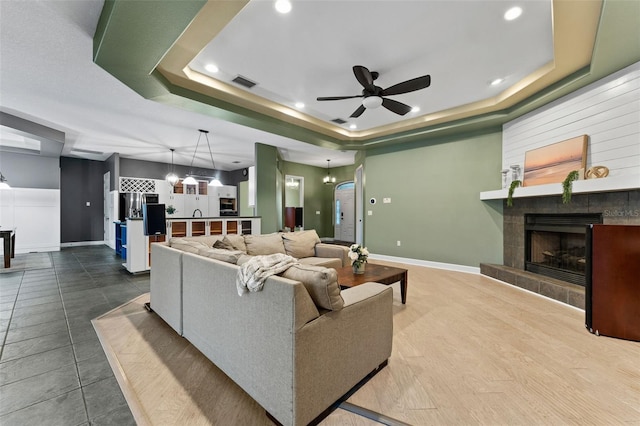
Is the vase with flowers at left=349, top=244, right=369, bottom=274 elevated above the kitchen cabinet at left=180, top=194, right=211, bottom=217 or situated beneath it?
situated beneath

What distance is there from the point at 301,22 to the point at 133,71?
194 cm

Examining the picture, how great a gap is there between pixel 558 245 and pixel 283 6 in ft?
15.7

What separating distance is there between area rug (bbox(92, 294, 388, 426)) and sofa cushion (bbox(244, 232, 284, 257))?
4.38 feet

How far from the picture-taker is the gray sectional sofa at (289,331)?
1315mm

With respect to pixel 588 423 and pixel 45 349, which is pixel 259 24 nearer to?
pixel 45 349

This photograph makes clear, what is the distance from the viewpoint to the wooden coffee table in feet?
9.42

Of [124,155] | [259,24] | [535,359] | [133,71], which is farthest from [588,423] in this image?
[124,155]

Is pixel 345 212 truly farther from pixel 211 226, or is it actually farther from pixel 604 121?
pixel 604 121

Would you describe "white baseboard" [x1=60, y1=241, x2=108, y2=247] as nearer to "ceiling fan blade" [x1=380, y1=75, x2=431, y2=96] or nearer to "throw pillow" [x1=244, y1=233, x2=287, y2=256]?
"throw pillow" [x1=244, y1=233, x2=287, y2=256]

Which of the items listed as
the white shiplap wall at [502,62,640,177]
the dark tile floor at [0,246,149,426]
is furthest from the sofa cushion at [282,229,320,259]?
the white shiplap wall at [502,62,640,177]

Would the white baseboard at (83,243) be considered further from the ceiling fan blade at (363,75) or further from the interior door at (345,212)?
the ceiling fan blade at (363,75)

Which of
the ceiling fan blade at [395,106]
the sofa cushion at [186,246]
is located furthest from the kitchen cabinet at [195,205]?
the ceiling fan blade at [395,106]

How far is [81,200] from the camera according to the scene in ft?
27.0

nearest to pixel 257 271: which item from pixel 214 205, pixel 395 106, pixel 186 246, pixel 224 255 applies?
pixel 224 255
